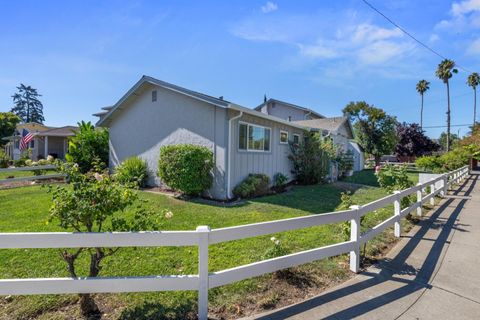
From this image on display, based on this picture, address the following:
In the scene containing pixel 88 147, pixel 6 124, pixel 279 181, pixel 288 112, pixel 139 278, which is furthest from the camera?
pixel 6 124

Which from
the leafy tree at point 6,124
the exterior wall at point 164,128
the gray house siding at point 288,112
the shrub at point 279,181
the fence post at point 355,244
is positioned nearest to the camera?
the fence post at point 355,244

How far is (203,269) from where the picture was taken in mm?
2922

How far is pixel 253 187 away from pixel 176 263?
6.37 metres

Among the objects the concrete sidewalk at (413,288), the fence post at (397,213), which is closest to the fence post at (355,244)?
the concrete sidewalk at (413,288)

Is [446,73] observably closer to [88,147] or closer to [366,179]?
[366,179]

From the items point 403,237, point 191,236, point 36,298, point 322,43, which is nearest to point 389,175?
point 403,237

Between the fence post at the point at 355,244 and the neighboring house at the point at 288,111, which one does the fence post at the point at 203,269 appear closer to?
the fence post at the point at 355,244

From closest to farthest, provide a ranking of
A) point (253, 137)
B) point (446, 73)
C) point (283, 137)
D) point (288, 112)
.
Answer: point (253, 137) < point (283, 137) < point (288, 112) < point (446, 73)

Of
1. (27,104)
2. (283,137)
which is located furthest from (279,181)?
(27,104)

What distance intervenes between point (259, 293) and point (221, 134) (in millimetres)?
7082

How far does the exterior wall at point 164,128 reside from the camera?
33.7 feet

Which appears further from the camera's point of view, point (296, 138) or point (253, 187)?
point (296, 138)

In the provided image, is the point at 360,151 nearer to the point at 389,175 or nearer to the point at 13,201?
the point at 389,175

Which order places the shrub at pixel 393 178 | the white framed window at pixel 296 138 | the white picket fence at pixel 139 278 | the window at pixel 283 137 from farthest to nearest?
the white framed window at pixel 296 138
the window at pixel 283 137
the shrub at pixel 393 178
the white picket fence at pixel 139 278
